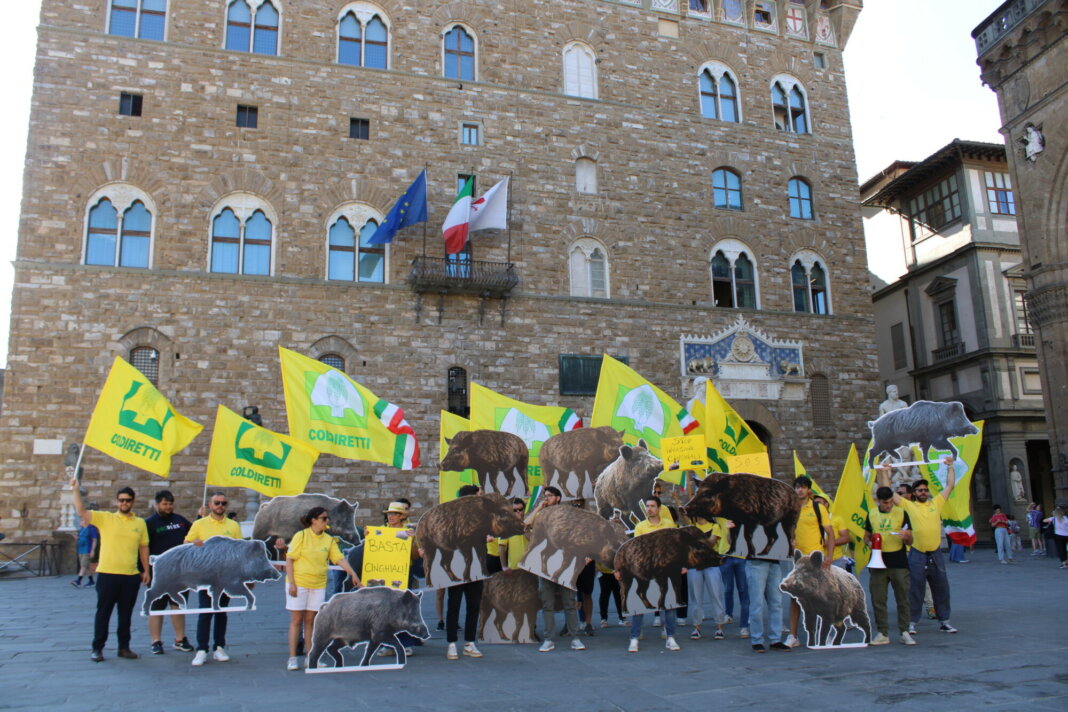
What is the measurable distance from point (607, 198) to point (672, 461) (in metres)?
13.1

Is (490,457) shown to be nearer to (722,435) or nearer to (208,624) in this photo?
(722,435)

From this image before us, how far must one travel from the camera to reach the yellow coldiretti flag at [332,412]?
33.0 feet

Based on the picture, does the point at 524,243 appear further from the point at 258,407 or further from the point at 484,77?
the point at 258,407

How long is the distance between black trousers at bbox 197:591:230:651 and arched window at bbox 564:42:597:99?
17872 millimetres

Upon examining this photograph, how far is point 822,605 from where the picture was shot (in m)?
8.05

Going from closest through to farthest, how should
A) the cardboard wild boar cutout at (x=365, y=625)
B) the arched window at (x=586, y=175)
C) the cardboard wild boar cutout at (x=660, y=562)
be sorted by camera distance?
the cardboard wild boar cutout at (x=365, y=625) → the cardboard wild boar cutout at (x=660, y=562) → the arched window at (x=586, y=175)

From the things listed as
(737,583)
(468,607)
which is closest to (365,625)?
(468,607)

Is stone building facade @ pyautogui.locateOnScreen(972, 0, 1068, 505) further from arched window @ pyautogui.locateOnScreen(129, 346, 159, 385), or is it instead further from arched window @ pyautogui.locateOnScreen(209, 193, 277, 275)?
arched window @ pyautogui.locateOnScreen(129, 346, 159, 385)

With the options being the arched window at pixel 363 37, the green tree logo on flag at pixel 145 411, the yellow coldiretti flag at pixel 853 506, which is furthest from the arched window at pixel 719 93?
the green tree logo on flag at pixel 145 411

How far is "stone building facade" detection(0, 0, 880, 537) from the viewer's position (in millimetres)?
18062

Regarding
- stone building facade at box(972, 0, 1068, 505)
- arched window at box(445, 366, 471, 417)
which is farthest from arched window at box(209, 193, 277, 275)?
stone building facade at box(972, 0, 1068, 505)

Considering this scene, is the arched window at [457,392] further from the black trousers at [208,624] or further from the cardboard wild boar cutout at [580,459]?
the black trousers at [208,624]

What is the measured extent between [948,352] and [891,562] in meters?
22.4

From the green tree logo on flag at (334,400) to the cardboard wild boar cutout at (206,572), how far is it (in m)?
2.37
